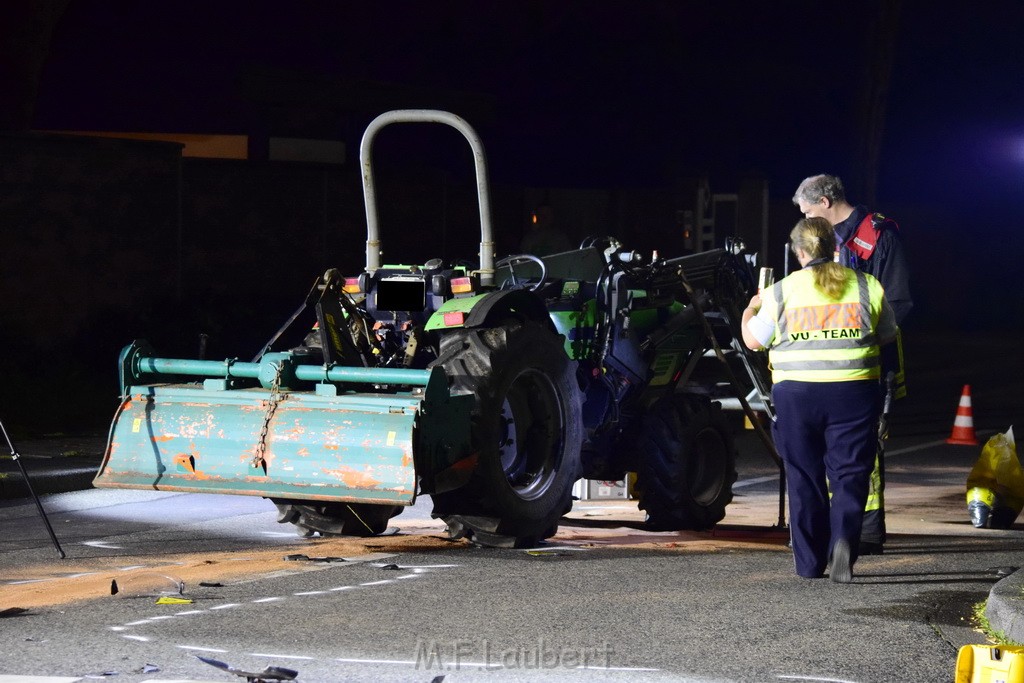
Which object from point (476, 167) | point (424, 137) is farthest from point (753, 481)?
point (424, 137)

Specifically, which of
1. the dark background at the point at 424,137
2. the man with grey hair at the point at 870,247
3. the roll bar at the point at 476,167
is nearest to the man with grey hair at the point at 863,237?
the man with grey hair at the point at 870,247

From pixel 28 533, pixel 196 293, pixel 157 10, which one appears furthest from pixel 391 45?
pixel 28 533

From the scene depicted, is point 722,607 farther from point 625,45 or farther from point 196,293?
point 625,45

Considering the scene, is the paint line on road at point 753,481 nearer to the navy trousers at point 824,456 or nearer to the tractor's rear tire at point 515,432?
the tractor's rear tire at point 515,432

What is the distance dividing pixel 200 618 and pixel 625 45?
87.7ft

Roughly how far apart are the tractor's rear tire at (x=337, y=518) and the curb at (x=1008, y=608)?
12.1ft

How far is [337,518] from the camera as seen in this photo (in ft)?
32.0

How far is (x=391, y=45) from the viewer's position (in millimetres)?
30156

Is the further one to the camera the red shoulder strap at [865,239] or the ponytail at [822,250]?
the red shoulder strap at [865,239]

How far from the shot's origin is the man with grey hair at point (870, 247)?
357 inches

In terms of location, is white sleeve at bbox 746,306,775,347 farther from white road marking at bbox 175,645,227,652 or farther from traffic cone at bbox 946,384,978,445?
traffic cone at bbox 946,384,978,445

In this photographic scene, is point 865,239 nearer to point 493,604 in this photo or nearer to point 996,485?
point 996,485

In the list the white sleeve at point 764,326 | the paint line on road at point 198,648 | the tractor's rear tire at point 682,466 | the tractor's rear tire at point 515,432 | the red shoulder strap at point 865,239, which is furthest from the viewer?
the tractor's rear tire at point 682,466

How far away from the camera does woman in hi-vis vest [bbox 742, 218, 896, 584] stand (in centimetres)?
811
